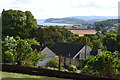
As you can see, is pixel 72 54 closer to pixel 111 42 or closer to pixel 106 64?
pixel 106 64

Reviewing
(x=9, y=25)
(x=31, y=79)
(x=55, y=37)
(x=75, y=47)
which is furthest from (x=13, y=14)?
(x=31, y=79)

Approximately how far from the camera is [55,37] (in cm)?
4534

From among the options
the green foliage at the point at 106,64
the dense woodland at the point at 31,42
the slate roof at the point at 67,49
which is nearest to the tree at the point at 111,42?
the dense woodland at the point at 31,42

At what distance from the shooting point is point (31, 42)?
33.3 metres

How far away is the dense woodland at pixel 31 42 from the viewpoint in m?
17.5

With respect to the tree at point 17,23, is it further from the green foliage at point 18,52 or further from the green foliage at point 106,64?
the green foliage at point 106,64

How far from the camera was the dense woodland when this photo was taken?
1748 cm

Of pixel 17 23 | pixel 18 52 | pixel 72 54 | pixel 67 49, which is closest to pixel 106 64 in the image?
pixel 18 52

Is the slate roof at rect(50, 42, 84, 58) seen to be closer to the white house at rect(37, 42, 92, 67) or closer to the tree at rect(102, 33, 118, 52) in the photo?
the white house at rect(37, 42, 92, 67)

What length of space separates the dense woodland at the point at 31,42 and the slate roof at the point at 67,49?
10.4 feet

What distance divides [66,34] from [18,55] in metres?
37.8

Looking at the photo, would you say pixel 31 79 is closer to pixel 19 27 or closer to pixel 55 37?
pixel 19 27

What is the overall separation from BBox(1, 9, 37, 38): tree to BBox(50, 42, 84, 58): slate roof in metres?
7.96

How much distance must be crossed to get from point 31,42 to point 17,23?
24.0ft
